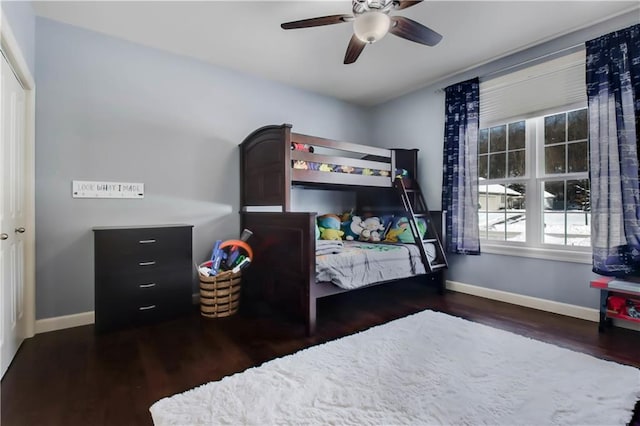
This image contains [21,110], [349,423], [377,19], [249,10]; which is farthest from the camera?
[249,10]

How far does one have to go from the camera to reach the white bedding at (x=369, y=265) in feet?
7.79

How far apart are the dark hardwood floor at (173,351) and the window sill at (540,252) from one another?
1.65 feet

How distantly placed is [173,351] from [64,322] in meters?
1.13

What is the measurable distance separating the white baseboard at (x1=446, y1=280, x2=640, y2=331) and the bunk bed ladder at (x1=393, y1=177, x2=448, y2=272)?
38cm

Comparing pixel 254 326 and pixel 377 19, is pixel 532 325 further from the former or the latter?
pixel 377 19

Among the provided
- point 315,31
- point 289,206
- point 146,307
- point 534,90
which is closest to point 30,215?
point 146,307

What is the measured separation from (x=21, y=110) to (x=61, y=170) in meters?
0.48

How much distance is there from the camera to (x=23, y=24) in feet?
6.55

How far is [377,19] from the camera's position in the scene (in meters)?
1.88

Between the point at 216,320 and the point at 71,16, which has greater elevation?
the point at 71,16

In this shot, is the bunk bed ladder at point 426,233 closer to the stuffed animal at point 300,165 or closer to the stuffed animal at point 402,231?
the stuffed animal at point 402,231

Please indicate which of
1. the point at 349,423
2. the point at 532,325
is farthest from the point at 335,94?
the point at 349,423

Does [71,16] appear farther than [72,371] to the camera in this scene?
Yes

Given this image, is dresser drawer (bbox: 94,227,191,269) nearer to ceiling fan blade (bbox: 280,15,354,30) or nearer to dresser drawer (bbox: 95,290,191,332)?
dresser drawer (bbox: 95,290,191,332)
